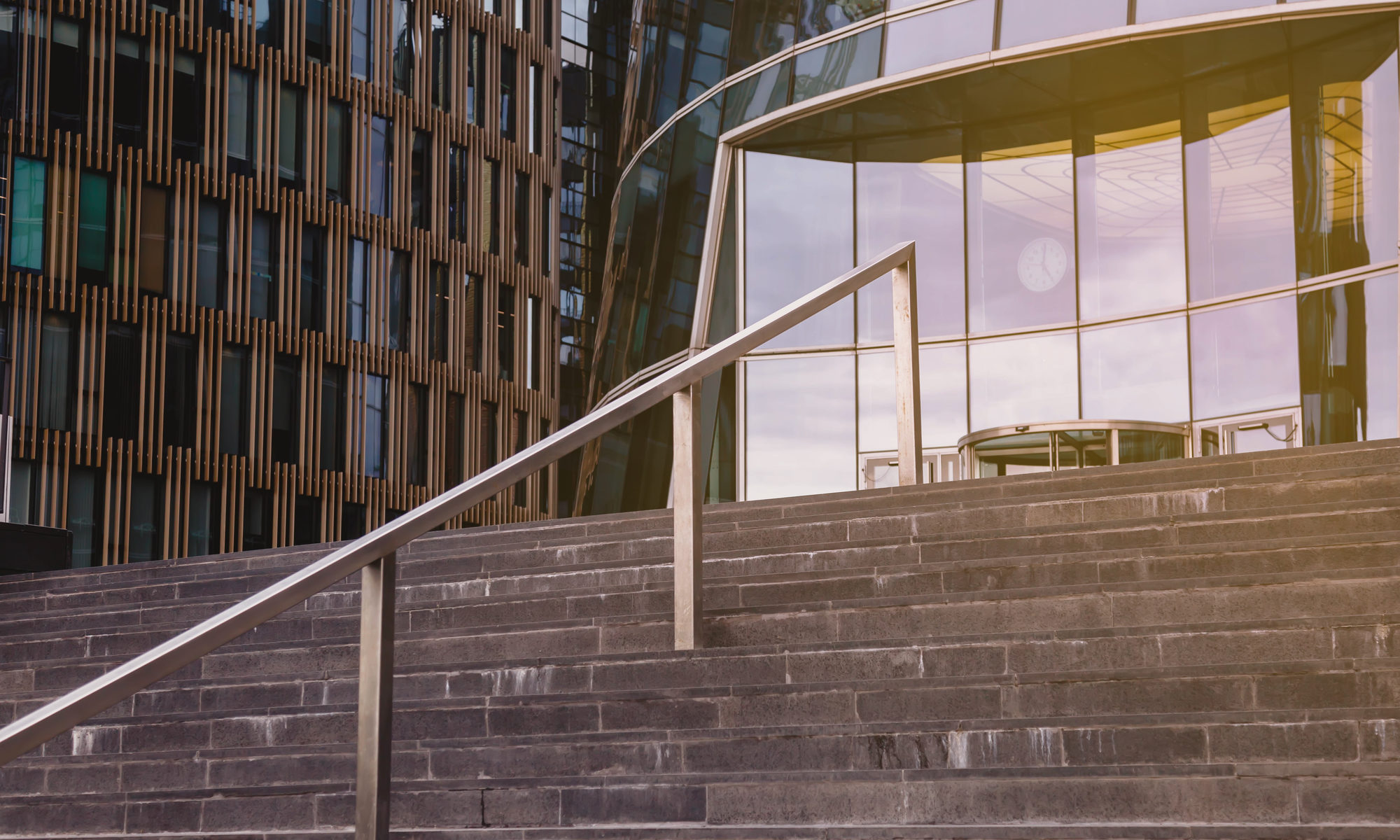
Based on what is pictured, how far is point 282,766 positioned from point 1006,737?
2.28 metres

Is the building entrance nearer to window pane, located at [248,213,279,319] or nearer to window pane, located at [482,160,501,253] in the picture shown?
window pane, located at [248,213,279,319]

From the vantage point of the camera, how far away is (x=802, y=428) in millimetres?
17094

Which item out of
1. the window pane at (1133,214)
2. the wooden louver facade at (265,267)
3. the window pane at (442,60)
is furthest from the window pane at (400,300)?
the window pane at (1133,214)

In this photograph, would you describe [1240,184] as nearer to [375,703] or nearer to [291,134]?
[375,703]

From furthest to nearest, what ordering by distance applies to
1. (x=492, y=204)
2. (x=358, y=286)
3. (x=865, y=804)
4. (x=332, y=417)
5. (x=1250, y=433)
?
1. (x=492, y=204)
2. (x=358, y=286)
3. (x=332, y=417)
4. (x=1250, y=433)
5. (x=865, y=804)

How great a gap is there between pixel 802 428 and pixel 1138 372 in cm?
371

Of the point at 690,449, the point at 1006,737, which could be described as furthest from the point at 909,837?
the point at 690,449

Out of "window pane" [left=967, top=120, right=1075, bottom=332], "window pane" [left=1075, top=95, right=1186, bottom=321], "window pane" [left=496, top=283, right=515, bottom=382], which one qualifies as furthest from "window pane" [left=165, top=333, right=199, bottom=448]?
"window pane" [left=1075, top=95, right=1186, bottom=321]

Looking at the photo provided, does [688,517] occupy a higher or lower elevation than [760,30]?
lower

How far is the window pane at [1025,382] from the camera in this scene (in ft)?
55.5

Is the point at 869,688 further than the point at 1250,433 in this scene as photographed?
No

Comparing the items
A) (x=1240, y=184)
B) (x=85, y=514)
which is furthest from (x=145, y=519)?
(x=1240, y=184)

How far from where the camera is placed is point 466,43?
40.4m

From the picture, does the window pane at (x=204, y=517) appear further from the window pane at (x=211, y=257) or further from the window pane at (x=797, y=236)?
the window pane at (x=797, y=236)
